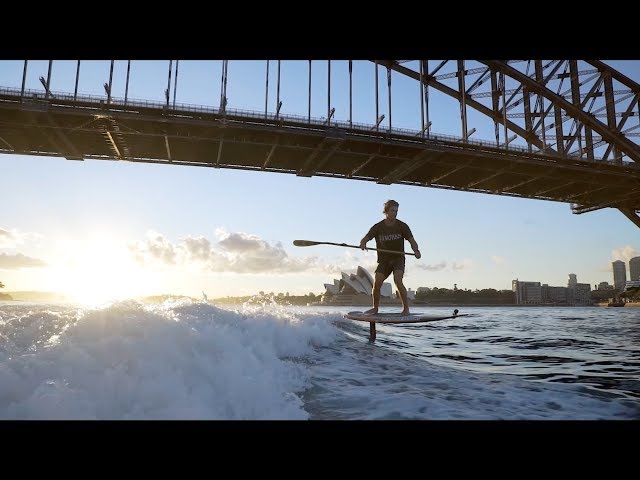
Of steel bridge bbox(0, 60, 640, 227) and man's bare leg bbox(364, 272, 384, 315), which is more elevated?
steel bridge bbox(0, 60, 640, 227)

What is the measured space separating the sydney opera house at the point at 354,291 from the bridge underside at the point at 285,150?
23.4m

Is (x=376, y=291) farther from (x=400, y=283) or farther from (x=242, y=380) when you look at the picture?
(x=242, y=380)

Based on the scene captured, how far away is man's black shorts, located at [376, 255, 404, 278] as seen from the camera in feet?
26.6

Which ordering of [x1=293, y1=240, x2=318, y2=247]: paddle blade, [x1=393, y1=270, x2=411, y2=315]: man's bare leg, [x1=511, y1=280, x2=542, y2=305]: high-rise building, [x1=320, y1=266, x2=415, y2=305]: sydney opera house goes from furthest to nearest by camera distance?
1. [x1=511, y1=280, x2=542, y2=305]: high-rise building
2. [x1=320, y1=266, x2=415, y2=305]: sydney opera house
3. [x1=293, y1=240, x2=318, y2=247]: paddle blade
4. [x1=393, y1=270, x2=411, y2=315]: man's bare leg

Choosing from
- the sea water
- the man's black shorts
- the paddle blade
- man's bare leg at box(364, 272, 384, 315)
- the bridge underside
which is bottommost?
the sea water

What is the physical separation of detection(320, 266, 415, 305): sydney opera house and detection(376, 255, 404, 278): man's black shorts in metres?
46.7

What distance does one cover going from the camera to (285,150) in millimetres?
31781

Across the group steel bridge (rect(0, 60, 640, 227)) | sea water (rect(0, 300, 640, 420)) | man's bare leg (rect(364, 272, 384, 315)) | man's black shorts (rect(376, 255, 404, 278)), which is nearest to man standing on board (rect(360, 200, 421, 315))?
man's black shorts (rect(376, 255, 404, 278))

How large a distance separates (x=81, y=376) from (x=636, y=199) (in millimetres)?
53571

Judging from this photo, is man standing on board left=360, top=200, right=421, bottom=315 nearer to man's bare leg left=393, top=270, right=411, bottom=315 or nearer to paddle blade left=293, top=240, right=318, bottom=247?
man's bare leg left=393, top=270, right=411, bottom=315

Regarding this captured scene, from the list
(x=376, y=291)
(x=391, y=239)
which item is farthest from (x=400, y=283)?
(x=391, y=239)

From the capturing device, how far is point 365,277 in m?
61.1

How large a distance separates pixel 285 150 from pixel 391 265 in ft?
82.5
